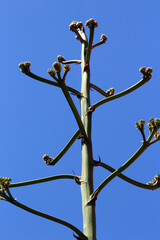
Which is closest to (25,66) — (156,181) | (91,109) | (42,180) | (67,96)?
(67,96)

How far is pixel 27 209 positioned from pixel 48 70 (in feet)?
4.55

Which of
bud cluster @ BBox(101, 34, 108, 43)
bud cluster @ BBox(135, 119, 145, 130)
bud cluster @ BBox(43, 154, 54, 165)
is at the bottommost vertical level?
bud cluster @ BBox(135, 119, 145, 130)

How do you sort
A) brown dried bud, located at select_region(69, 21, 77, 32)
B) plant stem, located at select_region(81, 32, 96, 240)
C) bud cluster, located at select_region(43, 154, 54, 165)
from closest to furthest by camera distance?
plant stem, located at select_region(81, 32, 96, 240), bud cluster, located at select_region(43, 154, 54, 165), brown dried bud, located at select_region(69, 21, 77, 32)

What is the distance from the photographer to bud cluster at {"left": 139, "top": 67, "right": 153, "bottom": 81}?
3.77m

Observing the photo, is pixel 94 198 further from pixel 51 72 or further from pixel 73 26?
pixel 73 26

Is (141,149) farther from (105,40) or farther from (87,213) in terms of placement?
(105,40)

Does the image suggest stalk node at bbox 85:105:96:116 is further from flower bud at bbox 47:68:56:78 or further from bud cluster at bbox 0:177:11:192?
bud cluster at bbox 0:177:11:192

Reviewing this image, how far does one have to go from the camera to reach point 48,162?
3.96 meters

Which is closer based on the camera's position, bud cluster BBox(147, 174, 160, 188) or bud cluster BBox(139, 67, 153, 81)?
bud cluster BBox(147, 174, 160, 188)

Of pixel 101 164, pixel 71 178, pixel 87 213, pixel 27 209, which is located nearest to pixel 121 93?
pixel 101 164

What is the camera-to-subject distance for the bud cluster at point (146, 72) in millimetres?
3773

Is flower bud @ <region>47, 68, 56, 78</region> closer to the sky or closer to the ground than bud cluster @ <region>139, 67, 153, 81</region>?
closer to the ground

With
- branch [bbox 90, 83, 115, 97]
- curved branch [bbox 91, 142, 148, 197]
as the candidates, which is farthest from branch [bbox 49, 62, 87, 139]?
branch [bbox 90, 83, 115, 97]

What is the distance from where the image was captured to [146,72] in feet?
12.4
